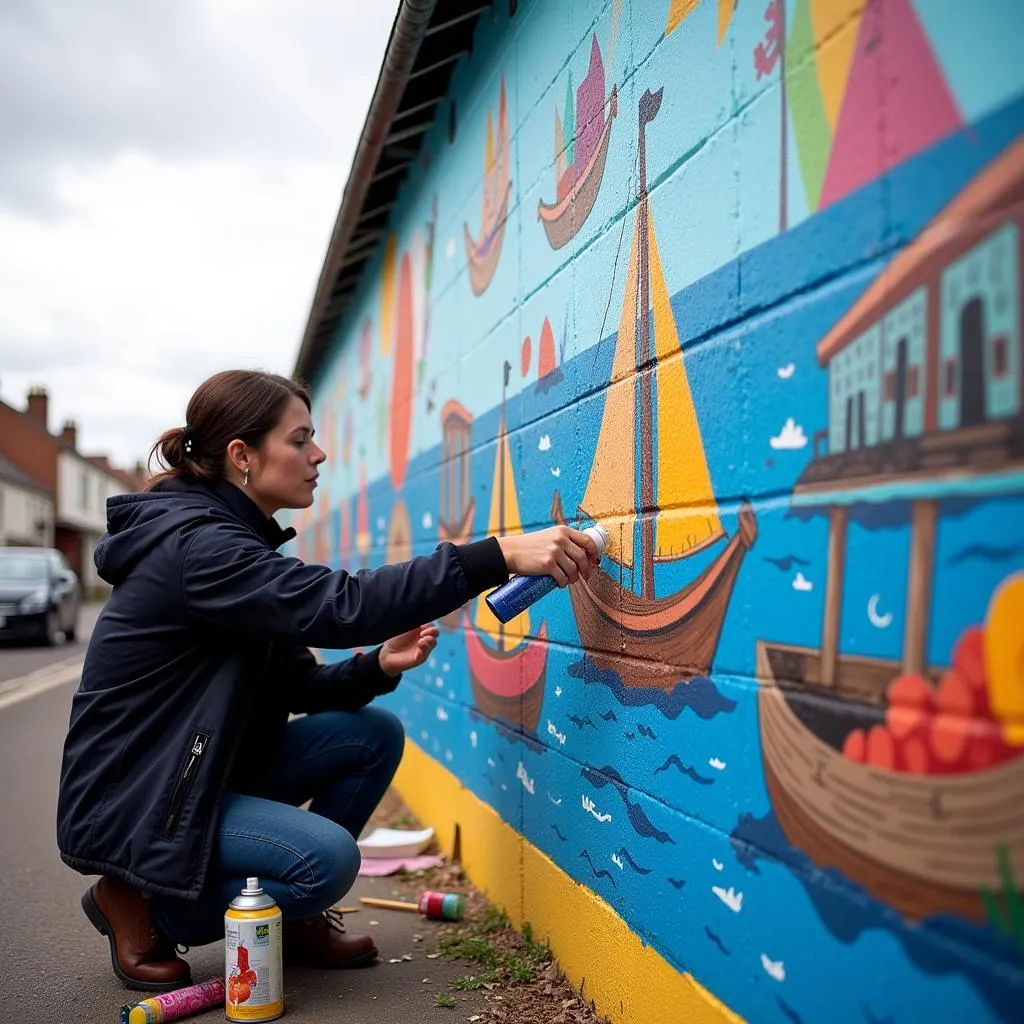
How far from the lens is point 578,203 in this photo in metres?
3.39

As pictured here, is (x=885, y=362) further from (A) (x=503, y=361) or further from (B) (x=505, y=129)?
(B) (x=505, y=129)

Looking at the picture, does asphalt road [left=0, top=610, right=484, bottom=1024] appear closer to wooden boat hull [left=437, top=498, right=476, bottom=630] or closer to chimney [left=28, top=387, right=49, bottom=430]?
wooden boat hull [left=437, top=498, right=476, bottom=630]

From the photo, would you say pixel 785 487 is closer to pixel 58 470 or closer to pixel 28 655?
pixel 28 655

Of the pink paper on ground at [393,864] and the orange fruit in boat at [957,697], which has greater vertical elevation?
the orange fruit in boat at [957,697]

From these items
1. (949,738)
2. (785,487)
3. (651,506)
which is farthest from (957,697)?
(651,506)

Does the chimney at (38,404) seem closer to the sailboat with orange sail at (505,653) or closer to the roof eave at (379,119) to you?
the roof eave at (379,119)

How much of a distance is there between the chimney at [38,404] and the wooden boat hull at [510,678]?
52.5m

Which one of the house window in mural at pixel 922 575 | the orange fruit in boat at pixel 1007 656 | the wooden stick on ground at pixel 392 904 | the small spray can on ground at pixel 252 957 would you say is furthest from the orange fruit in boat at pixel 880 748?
the wooden stick on ground at pixel 392 904

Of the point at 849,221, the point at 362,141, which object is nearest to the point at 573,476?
the point at 849,221

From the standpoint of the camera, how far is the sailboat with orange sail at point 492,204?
4355mm

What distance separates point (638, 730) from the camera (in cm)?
280

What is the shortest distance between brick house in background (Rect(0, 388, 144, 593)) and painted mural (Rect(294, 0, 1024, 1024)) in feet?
151

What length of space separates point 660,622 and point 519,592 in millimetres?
449

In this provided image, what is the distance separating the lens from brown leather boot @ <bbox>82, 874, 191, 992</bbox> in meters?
3.38
